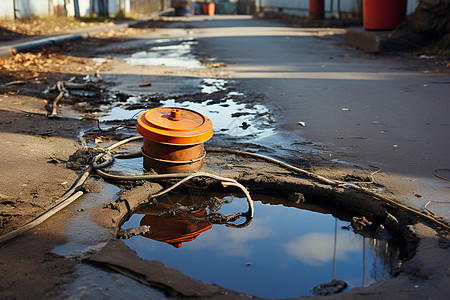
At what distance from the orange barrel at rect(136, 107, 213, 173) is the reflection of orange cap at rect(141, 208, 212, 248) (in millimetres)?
434

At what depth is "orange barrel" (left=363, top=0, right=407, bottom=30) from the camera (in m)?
10.9

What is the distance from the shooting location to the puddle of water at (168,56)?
30.7ft

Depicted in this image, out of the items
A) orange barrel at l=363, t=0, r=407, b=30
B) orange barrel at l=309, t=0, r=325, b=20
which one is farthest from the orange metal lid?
orange barrel at l=309, t=0, r=325, b=20

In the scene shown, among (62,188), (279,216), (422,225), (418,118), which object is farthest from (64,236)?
(418,118)

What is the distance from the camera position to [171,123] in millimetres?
3180

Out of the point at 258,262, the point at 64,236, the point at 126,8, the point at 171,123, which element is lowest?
the point at 258,262

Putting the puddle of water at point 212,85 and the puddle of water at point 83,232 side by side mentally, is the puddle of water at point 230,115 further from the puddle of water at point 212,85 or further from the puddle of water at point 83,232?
the puddle of water at point 83,232

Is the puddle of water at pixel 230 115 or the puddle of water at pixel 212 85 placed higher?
the puddle of water at pixel 212 85

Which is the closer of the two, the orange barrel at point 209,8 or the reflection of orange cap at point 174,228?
the reflection of orange cap at point 174,228

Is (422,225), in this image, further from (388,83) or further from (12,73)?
(12,73)

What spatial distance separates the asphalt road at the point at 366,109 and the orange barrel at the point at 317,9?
12.4 meters

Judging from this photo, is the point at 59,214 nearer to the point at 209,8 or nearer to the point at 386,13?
the point at 386,13

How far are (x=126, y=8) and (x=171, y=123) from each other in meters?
31.1

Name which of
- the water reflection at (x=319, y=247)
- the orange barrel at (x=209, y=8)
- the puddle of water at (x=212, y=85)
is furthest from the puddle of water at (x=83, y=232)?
the orange barrel at (x=209, y=8)
